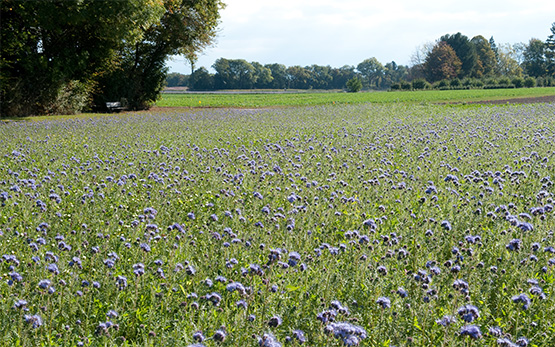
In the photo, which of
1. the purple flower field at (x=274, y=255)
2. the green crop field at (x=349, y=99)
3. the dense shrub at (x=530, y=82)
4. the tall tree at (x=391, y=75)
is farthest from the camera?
the tall tree at (x=391, y=75)

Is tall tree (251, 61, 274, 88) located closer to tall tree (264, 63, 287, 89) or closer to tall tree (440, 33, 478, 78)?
tall tree (264, 63, 287, 89)

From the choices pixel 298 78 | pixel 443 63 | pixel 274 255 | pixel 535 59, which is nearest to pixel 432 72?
pixel 443 63

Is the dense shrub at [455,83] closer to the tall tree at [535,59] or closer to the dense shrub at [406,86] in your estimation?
the dense shrub at [406,86]

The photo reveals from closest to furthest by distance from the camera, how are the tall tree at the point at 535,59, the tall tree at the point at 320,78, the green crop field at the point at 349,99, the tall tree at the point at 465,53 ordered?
1. the green crop field at the point at 349,99
2. the tall tree at the point at 465,53
3. the tall tree at the point at 535,59
4. the tall tree at the point at 320,78

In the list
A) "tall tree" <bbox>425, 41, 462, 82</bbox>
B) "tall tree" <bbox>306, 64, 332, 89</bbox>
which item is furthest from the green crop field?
"tall tree" <bbox>306, 64, 332, 89</bbox>

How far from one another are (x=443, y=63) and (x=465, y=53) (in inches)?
295

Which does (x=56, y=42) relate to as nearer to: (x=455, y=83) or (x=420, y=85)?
(x=420, y=85)

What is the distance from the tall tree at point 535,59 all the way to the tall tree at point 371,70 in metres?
60.8

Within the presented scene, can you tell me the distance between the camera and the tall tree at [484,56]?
11244cm

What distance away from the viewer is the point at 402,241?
570 centimetres

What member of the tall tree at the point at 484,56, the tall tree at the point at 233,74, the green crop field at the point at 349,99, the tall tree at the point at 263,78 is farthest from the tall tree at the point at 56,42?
the tall tree at the point at 263,78

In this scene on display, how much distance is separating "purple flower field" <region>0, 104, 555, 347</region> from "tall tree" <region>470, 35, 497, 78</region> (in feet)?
371

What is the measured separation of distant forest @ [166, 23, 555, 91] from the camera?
9169cm

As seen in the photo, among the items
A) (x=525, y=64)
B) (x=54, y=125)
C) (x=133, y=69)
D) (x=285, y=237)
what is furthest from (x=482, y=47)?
(x=285, y=237)
